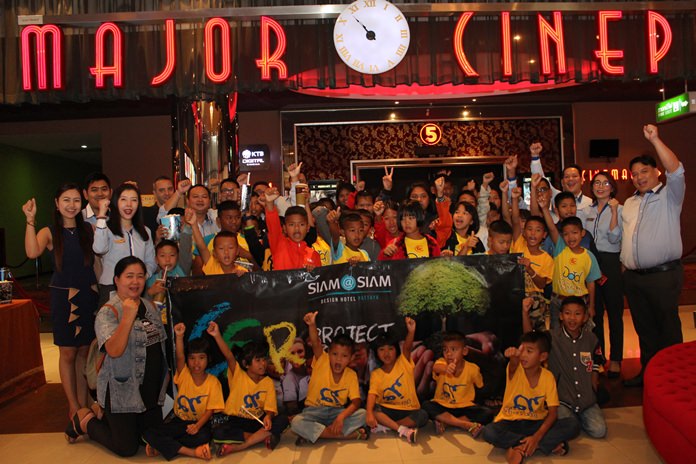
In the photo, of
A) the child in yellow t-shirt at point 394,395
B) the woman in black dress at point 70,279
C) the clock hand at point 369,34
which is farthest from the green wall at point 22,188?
the child in yellow t-shirt at point 394,395

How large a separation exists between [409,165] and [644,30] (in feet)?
16.4

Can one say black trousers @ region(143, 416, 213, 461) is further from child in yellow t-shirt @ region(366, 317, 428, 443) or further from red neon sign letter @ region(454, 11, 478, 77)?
red neon sign letter @ region(454, 11, 478, 77)

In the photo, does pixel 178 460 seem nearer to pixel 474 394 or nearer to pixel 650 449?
pixel 474 394

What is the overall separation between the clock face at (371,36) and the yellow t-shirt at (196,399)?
372 cm

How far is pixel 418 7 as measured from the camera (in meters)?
6.30

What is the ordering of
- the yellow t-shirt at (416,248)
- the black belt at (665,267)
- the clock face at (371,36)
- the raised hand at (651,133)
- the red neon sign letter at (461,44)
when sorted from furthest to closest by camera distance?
1. the red neon sign letter at (461,44)
2. the clock face at (371,36)
3. the yellow t-shirt at (416,248)
4. the black belt at (665,267)
5. the raised hand at (651,133)

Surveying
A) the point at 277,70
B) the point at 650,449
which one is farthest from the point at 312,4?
the point at 650,449

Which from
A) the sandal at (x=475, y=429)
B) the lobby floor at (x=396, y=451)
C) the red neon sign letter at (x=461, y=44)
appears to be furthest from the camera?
the red neon sign letter at (x=461, y=44)

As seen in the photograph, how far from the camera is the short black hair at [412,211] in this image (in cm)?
443

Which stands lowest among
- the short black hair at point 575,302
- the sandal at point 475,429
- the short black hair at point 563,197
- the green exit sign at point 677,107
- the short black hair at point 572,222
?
the sandal at point 475,429

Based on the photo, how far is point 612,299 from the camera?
488 centimetres

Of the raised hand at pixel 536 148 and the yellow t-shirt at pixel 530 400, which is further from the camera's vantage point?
the raised hand at pixel 536 148

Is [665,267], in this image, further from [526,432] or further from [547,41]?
[547,41]

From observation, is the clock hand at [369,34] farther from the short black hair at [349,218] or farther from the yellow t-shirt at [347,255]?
the yellow t-shirt at [347,255]
